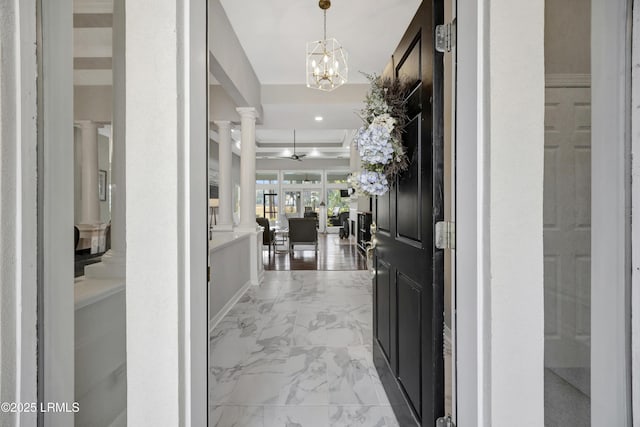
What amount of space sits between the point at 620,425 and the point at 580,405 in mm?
108

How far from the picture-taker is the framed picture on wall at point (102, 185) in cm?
123

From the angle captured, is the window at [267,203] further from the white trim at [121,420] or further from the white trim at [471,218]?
the white trim at [471,218]

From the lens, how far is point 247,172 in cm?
470

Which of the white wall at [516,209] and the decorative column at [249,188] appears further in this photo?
the decorative column at [249,188]

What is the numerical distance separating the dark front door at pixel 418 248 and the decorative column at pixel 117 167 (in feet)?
4.02

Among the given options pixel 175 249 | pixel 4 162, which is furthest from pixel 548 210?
pixel 4 162

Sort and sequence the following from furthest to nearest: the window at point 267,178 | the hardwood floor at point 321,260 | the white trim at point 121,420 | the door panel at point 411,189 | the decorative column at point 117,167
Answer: the window at point 267,178 < the hardwood floor at point 321,260 < the door panel at point 411,189 < the decorative column at point 117,167 < the white trim at point 121,420

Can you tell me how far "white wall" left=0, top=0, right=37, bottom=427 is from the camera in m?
0.88

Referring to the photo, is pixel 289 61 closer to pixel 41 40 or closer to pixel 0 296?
pixel 41 40

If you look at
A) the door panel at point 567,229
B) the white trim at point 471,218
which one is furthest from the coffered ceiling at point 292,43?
the door panel at point 567,229

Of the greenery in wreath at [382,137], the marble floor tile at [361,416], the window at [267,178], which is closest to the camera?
the greenery in wreath at [382,137]

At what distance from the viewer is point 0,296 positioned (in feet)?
2.85

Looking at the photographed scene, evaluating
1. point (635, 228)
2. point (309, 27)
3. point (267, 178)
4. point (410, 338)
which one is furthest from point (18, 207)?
point (267, 178)

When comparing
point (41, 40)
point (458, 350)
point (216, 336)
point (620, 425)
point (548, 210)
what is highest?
point (41, 40)
